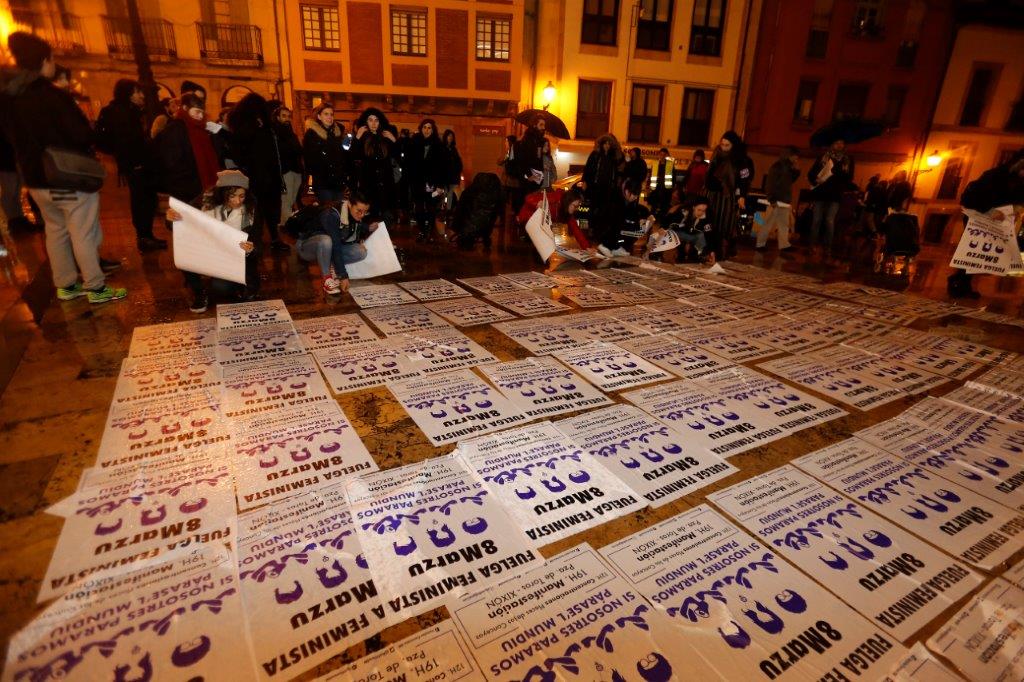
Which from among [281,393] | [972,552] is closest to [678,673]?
[972,552]

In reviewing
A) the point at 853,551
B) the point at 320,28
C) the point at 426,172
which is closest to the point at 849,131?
the point at 426,172

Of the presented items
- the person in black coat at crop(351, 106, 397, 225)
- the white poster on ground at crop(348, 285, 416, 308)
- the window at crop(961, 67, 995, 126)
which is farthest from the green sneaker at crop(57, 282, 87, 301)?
the window at crop(961, 67, 995, 126)

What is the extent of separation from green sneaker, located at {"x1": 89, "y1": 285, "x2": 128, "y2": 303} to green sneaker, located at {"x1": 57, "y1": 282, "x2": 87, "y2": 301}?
24 cm

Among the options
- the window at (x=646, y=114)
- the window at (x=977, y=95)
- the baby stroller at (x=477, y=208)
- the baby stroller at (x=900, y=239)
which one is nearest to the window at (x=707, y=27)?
the window at (x=646, y=114)

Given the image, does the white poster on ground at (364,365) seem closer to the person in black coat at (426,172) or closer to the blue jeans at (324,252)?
the blue jeans at (324,252)

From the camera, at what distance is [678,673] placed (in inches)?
55.9

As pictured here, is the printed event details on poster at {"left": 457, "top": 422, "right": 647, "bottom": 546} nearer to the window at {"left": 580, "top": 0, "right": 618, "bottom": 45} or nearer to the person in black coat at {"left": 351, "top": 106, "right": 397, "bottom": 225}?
the person in black coat at {"left": 351, "top": 106, "right": 397, "bottom": 225}

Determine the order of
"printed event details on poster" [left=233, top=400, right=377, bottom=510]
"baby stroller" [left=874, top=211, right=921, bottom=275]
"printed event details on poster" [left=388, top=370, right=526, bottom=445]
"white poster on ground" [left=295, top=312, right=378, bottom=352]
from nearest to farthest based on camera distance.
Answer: "printed event details on poster" [left=233, top=400, right=377, bottom=510], "printed event details on poster" [left=388, top=370, right=526, bottom=445], "white poster on ground" [left=295, top=312, right=378, bottom=352], "baby stroller" [left=874, top=211, right=921, bottom=275]

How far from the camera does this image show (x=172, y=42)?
56.2ft

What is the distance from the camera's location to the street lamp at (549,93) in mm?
18109

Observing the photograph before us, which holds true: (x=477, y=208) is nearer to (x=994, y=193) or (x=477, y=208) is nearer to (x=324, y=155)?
(x=324, y=155)

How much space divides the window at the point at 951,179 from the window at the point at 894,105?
2722 millimetres

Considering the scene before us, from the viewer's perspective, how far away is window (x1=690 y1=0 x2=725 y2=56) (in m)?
18.8

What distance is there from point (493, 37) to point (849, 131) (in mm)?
13621
